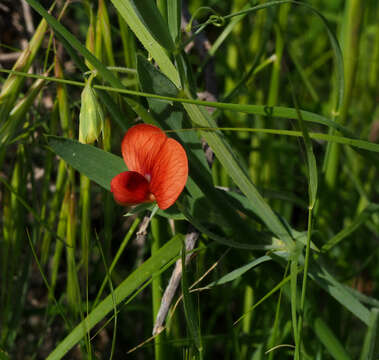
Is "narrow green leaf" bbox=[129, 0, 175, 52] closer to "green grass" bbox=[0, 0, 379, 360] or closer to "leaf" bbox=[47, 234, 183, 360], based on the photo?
"green grass" bbox=[0, 0, 379, 360]

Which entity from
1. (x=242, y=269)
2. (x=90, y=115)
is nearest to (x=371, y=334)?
(x=242, y=269)

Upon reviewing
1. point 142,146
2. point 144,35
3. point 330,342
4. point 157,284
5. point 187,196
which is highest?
point 144,35

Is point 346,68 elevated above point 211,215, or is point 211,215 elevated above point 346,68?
point 346,68

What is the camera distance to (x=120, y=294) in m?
0.66

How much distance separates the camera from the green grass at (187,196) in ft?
2.00

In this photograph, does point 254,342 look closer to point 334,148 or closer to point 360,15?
point 334,148

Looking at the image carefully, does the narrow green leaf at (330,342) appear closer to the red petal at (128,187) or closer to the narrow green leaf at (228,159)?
the narrow green leaf at (228,159)

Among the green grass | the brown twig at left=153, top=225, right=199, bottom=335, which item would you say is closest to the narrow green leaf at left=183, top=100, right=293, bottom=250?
the green grass

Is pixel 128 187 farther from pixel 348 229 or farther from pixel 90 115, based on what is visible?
pixel 348 229

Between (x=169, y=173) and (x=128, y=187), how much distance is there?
5 cm

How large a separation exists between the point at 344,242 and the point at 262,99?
0.40m

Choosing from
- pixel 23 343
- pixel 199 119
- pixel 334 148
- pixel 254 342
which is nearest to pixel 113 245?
pixel 23 343

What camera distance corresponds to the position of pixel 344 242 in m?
1.11

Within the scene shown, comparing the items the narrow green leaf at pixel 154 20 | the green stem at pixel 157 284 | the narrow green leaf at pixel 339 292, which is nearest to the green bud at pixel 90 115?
the narrow green leaf at pixel 154 20
